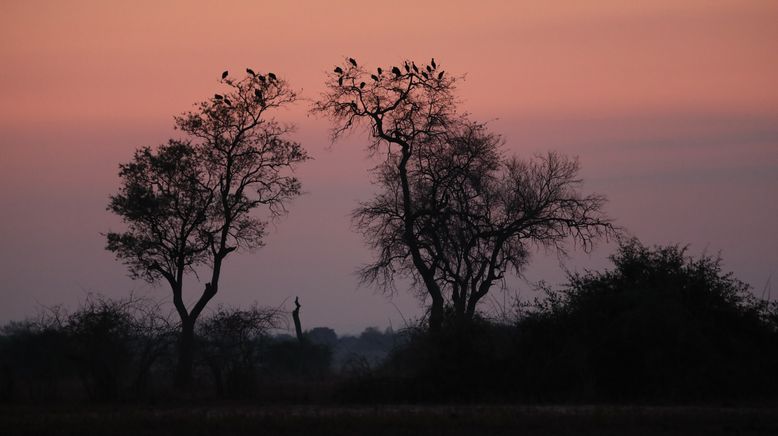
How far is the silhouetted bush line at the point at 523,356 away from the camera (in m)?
24.7

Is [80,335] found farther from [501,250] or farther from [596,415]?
[501,250]

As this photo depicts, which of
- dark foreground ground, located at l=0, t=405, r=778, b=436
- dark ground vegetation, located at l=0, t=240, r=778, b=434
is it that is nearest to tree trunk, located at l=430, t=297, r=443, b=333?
dark ground vegetation, located at l=0, t=240, r=778, b=434

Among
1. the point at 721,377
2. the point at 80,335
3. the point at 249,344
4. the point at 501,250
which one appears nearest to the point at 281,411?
the point at 249,344

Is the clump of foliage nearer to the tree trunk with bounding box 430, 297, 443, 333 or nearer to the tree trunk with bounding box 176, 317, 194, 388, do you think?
the tree trunk with bounding box 430, 297, 443, 333

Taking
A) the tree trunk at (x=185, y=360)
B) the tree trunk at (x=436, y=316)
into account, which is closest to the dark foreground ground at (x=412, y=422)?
the tree trunk at (x=185, y=360)

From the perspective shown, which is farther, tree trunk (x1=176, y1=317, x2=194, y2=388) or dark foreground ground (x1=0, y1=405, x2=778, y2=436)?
tree trunk (x1=176, y1=317, x2=194, y2=388)

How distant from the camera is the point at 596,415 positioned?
19859mm

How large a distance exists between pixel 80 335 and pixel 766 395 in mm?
17882

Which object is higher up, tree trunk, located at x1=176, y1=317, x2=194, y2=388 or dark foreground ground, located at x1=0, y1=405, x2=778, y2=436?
tree trunk, located at x1=176, y1=317, x2=194, y2=388

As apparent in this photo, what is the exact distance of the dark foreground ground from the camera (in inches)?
730

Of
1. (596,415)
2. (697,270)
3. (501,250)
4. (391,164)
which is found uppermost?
(391,164)

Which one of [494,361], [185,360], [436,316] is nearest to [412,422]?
[494,361]

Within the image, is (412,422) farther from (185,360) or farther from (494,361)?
(185,360)

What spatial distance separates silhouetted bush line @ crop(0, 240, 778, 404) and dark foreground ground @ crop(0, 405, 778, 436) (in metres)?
2.80
